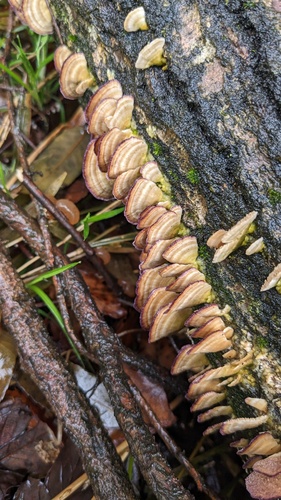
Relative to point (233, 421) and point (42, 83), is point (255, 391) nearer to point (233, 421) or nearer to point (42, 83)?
point (233, 421)

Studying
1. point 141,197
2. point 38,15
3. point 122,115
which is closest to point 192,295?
point 141,197

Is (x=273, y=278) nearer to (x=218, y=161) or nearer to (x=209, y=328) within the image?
(x=209, y=328)

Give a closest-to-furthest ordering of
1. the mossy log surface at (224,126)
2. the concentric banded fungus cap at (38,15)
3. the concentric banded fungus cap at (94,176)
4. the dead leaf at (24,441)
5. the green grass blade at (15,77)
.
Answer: the mossy log surface at (224,126), the concentric banded fungus cap at (94,176), the concentric banded fungus cap at (38,15), the dead leaf at (24,441), the green grass blade at (15,77)

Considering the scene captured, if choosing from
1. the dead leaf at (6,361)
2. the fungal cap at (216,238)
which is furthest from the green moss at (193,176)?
the dead leaf at (6,361)

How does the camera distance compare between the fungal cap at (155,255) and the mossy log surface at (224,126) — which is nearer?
the mossy log surface at (224,126)

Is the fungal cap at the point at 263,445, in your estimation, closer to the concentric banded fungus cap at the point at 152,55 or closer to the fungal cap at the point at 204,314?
the fungal cap at the point at 204,314

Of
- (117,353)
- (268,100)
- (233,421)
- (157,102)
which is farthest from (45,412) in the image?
(268,100)

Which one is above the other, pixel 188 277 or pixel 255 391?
pixel 188 277
